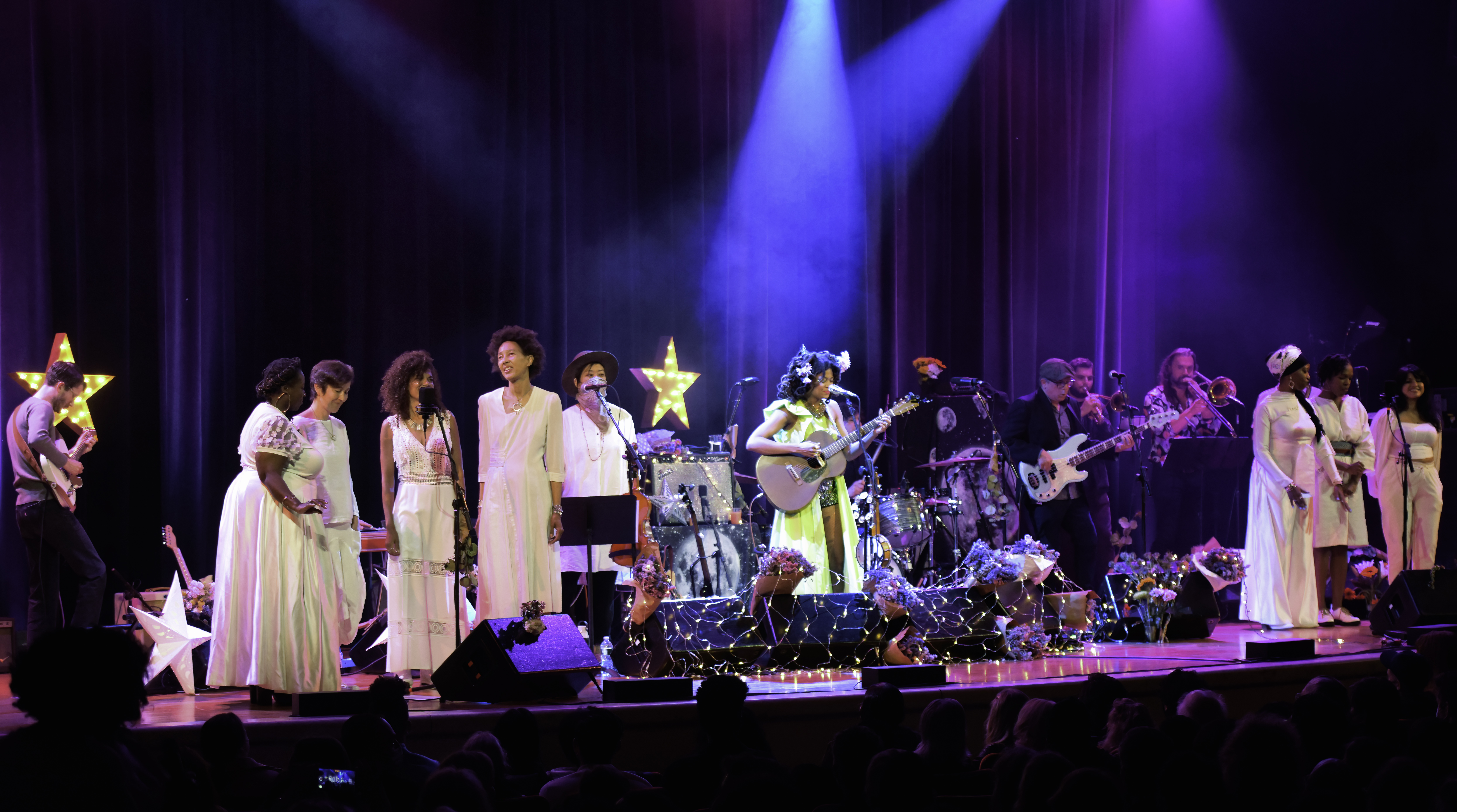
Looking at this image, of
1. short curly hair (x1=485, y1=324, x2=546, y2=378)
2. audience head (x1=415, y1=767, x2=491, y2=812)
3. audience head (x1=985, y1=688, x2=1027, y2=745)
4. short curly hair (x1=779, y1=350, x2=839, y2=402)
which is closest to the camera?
audience head (x1=415, y1=767, x2=491, y2=812)

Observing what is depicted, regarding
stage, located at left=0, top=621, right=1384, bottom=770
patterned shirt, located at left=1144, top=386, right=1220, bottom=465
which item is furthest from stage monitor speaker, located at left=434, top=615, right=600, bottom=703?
patterned shirt, located at left=1144, top=386, right=1220, bottom=465

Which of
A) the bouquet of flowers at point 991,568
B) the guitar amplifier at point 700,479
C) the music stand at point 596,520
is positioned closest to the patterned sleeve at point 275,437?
the music stand at point 596,520

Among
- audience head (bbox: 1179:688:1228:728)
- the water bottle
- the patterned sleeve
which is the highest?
the patterned sleeve

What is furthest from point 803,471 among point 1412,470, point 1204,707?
point 1412,470

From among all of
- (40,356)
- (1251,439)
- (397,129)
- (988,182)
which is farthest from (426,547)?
(988,182)

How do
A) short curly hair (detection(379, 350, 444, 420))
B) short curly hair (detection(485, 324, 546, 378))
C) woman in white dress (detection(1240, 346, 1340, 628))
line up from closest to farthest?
short curly hair (detection(379, 350, 444, 420))
short curly hair (detection(485, 324, 546, 378))
woman in white dress (detection(1240, 346, 1340, 628))

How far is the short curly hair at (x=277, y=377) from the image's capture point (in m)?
6.19

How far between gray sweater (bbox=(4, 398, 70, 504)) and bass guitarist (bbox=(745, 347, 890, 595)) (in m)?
4.25

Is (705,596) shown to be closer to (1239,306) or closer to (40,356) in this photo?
(40,356)

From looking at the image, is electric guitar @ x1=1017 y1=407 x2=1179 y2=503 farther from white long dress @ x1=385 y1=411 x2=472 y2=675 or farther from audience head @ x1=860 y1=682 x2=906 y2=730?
audience head @ x1=860 y1=682 x2=906 y2=730

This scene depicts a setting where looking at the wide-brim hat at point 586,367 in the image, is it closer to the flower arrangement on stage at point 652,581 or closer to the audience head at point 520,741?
the flower arrangement on stage at point 652,581

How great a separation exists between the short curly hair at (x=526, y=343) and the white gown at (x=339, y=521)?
3.21ft

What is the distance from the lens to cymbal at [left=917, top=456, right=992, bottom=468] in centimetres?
1069

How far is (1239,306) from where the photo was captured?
12.9 meters
